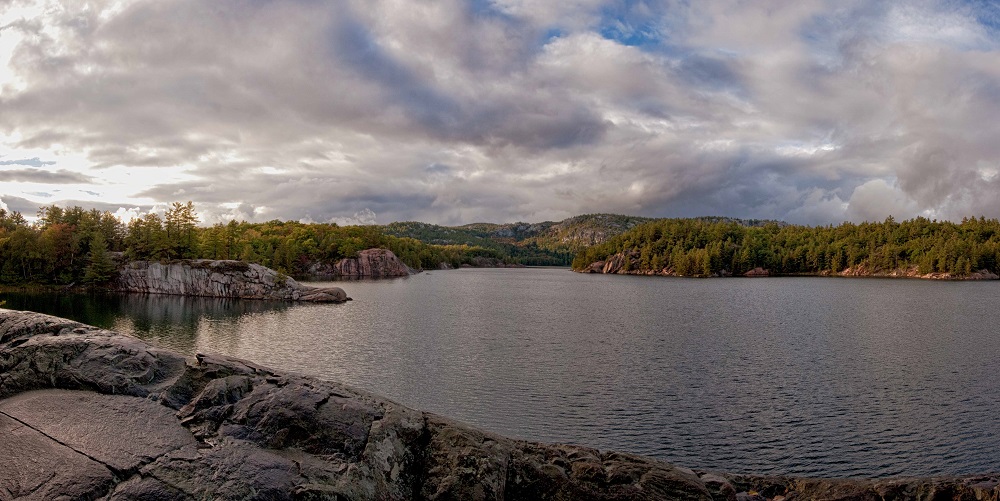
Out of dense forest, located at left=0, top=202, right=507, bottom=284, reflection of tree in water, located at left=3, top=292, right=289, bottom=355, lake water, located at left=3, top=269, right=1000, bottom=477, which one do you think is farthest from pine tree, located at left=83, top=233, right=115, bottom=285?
lake water, located at left=3, top=269, right=1000, bottom=477

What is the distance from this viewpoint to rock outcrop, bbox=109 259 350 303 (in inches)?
3588

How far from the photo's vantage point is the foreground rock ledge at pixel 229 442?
34.2 feet

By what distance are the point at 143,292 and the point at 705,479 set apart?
105 metres

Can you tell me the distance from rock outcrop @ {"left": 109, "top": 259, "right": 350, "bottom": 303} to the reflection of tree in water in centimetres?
352

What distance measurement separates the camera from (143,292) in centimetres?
9512

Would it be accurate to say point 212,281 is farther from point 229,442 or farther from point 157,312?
point 229,442

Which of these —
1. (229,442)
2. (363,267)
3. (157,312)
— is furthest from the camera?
(363,267)

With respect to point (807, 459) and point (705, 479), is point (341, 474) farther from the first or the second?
point (807, 459)

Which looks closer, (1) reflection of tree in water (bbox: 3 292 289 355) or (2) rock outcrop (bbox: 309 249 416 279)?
(1) reflection of tree in water (bbox: 3 292 289 355)

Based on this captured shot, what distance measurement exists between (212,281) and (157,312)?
26.3 meters

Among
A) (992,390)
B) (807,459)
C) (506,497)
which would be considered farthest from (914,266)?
(506,497)

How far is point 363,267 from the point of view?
561 feet

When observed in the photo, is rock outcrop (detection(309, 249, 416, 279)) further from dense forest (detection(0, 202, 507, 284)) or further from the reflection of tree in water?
the reflection of tree in water

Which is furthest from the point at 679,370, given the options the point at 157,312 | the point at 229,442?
the point at 157,312
